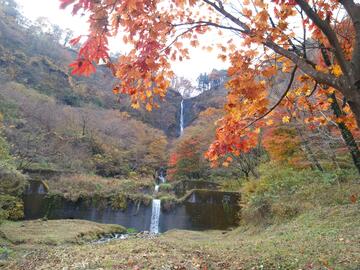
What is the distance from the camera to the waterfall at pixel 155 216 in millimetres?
17242

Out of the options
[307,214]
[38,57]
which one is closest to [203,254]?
[307,214]

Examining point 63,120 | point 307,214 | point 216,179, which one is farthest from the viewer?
point 63,120

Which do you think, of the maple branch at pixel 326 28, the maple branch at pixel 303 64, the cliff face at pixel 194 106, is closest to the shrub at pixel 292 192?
the maple branch at pixel 303 64

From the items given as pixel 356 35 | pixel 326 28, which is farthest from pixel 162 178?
pixel 356 35

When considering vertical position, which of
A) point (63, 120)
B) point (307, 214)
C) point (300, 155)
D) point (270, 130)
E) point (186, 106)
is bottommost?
point (307, 214)

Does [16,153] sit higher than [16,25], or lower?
Answer: lower

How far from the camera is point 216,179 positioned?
973 inches

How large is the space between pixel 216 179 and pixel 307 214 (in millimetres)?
14225

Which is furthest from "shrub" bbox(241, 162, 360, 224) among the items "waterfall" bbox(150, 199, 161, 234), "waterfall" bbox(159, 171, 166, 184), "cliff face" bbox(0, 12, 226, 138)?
"cliff face" bbox(0, 12, 226, 138)

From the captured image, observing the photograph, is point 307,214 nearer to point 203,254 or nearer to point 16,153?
point 203,254

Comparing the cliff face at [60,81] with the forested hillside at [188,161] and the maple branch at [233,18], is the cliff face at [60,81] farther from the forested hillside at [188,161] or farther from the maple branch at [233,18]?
the maple branch at [233,18]

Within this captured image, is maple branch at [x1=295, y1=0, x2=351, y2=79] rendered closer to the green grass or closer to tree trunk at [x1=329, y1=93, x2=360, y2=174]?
tree trunk at [x1=329, y1=93, x2=360, y2=174]

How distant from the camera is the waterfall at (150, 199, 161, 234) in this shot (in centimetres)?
1724

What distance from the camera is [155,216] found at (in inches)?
698
